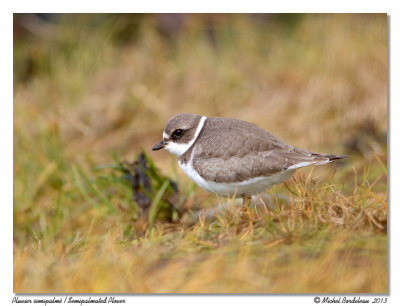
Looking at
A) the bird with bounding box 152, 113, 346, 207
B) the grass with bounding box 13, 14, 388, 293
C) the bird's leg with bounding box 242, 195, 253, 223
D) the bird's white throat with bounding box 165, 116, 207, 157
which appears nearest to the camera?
the grass with bounding box 13, 14, 388, 293

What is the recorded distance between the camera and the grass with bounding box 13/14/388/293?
3.44 metres

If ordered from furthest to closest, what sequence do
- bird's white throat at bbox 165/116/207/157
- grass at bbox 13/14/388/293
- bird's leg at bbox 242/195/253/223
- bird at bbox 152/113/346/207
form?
bird's white throat at bbox 165/116/207/157 < bird at bbox 152/113/346/207 < bird's leg at bbox 242/195/253/223 < grass at bbox 13/14/388/293

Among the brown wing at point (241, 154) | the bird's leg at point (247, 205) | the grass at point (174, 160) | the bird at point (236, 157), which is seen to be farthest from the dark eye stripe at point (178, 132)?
the bird's leg at point (247, 205)

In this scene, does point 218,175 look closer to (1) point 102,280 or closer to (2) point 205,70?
(1) point 102,280

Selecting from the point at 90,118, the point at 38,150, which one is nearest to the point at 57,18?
the point at 90,118

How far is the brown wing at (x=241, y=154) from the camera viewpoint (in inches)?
159

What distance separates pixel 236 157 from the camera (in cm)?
416

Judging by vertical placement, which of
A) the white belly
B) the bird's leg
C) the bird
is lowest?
the bird's leg

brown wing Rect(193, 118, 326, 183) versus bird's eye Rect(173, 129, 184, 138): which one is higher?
bird's eye Rect(173, 129, 184, 138)

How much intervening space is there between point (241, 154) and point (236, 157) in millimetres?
51

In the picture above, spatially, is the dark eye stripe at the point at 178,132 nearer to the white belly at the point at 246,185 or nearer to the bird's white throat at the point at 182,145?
the bird's white throat at the point at 182,145

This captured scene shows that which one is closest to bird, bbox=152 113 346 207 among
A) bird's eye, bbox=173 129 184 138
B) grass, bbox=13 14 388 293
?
bird's eye, bbox=173 129 184 138

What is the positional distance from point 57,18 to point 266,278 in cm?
737

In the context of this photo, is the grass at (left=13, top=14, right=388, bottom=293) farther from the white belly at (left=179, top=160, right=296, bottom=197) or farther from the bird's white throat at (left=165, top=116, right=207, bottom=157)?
the bird's white throat at (left=165, top=116, right=207, bottom=157)
